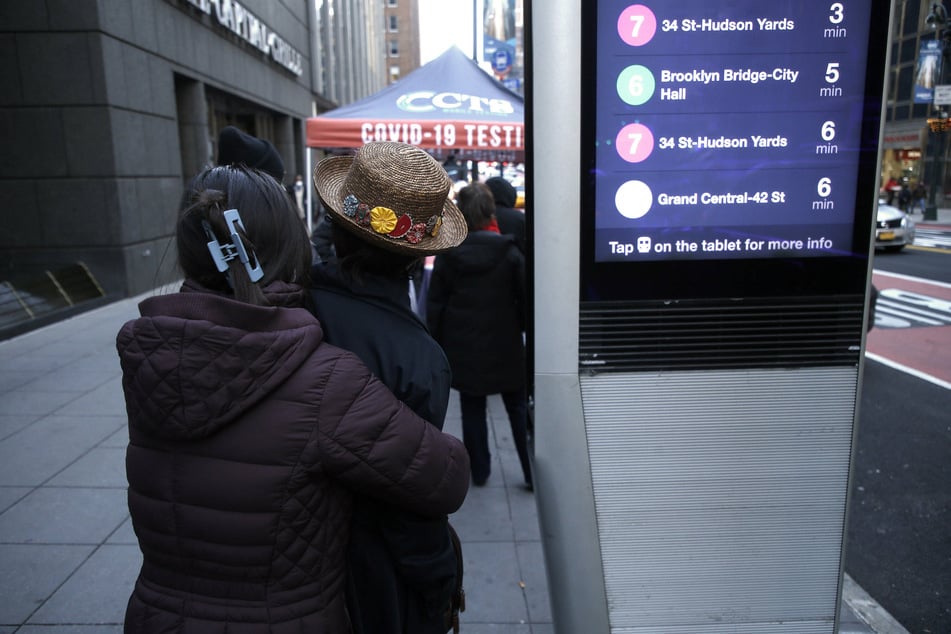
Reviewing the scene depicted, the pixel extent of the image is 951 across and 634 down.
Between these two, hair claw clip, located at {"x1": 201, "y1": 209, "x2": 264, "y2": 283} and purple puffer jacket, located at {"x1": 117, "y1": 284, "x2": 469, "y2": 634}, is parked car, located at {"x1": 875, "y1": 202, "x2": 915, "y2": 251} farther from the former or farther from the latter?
hair claw clip, located at {"x1": 201, "y1": 209, "x2": 264, "y2": 283}

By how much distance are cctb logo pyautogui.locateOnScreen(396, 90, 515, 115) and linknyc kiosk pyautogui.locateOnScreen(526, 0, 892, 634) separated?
224 inches

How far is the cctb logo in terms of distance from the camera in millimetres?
7426

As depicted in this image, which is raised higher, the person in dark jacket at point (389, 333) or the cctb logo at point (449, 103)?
the cctb logo at point (449, 103)

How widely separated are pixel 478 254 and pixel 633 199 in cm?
203

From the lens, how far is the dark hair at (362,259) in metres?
1.62

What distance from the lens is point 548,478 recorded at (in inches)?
85.6

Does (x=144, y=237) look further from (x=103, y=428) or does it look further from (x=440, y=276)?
(x=440, y=276)

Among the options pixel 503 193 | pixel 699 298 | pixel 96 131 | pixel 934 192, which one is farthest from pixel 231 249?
pixel 934 192

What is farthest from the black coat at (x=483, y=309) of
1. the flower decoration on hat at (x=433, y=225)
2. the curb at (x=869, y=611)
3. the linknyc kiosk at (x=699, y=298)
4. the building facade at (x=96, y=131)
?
the building facade at (x=96, y=131)

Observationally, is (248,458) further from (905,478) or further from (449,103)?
(449,103)

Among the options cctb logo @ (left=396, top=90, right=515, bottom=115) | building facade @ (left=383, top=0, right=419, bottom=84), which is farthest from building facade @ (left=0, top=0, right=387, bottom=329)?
building facade @ (left=383, top=0, right=419, bottom=84)

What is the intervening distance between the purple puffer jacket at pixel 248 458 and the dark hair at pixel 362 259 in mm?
229

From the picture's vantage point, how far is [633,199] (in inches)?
81.3

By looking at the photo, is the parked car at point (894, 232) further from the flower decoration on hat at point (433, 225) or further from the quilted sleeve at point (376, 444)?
the quilted sleeve at point (376, 444)
